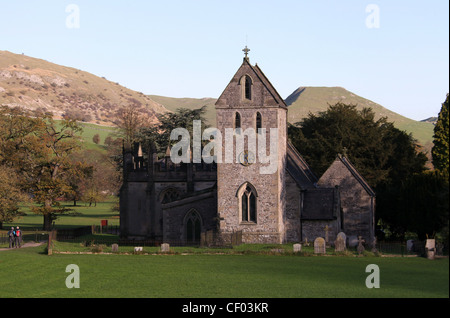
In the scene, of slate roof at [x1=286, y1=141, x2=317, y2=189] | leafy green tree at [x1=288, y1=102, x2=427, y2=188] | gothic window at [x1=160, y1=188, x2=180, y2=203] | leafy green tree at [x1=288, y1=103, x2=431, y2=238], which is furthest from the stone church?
leafy green tree at [x1=288, y1=102, x2=427, y2=188]

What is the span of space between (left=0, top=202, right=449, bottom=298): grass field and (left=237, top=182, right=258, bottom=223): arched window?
3.50 meters

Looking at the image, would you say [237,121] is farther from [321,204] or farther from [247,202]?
[321,204]

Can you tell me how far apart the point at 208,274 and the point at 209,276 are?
75 centimetres

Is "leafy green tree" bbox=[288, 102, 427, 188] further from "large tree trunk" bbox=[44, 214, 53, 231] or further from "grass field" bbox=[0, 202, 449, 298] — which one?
"large tree trunk" bbox=[44, 214, 53, 231]

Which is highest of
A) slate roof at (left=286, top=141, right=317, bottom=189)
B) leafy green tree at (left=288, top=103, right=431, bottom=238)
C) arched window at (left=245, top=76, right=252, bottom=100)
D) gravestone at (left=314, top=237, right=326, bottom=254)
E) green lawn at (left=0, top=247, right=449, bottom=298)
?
arched window at (left=245, top=76, right=252, bottom=100)

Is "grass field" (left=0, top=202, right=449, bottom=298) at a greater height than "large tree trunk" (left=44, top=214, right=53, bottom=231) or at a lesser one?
lesser

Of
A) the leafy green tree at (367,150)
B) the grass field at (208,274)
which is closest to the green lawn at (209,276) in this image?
the grass field at (208,274)

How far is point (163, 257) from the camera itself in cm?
4306

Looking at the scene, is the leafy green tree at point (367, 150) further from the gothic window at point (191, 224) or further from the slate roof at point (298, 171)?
the gothic window at point (191, 224)

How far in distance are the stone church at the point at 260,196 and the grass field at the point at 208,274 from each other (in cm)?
372

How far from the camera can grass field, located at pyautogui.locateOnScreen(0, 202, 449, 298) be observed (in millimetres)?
28562

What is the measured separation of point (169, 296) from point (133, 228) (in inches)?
1236
